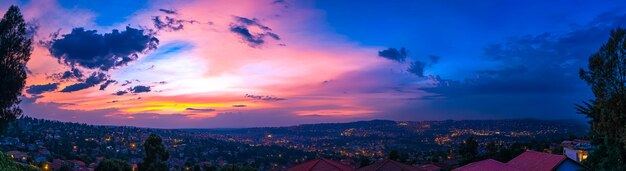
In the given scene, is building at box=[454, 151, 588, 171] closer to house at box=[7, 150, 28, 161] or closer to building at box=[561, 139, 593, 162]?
building at box=[561, 139, 593, 162]

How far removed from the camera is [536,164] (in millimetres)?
29391

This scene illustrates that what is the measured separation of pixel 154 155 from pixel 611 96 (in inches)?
1248

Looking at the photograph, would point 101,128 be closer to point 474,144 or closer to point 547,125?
point 474,144

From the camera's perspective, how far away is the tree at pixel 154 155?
35.5 metres

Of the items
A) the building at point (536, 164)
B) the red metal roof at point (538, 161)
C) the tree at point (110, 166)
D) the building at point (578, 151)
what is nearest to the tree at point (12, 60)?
the tree at point (110, 166)

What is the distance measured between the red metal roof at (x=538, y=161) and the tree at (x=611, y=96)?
780 centimetres

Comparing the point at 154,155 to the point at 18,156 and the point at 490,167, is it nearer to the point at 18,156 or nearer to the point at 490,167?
the point at 490,167

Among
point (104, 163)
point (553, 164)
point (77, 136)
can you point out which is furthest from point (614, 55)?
point (77, 136)

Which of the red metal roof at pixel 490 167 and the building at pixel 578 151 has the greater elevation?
the building at pixel 578 151

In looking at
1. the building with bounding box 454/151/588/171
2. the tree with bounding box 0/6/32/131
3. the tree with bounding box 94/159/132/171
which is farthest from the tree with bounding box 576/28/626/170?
the tree with bounding box 94/159/132/171

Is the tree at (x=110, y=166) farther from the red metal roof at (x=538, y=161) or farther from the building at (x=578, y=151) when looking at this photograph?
the building at (x=578, y=151)

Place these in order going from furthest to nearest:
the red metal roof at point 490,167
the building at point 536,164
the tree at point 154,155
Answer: the tree at point 154,155
the red metal roof at point 490,167
the building at point 536,164

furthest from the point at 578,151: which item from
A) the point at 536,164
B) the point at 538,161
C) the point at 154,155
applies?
the point at 154,155

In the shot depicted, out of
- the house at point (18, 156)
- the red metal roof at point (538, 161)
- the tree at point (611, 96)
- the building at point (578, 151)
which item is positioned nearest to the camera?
the tree at point (611, 96)
